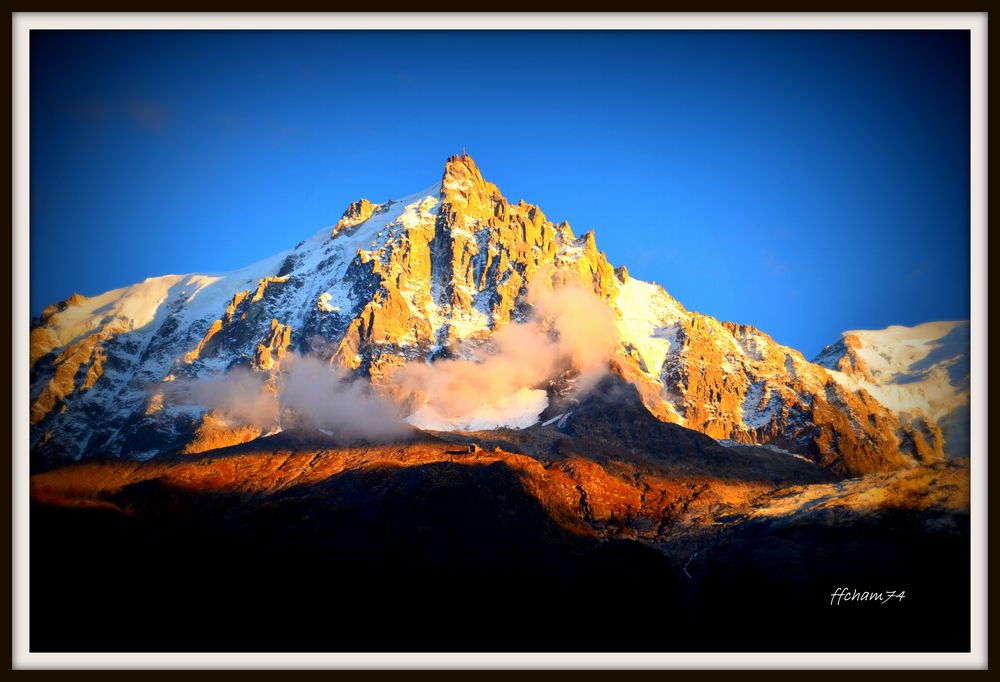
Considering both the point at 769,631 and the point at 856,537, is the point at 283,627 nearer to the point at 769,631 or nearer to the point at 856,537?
the point at 769,631

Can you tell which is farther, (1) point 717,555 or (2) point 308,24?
(1) point 717,555

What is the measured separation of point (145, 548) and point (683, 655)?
135 m

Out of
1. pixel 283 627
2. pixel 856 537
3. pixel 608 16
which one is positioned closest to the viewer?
pixel 608 16

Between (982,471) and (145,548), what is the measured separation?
489ft

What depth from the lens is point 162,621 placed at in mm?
132500

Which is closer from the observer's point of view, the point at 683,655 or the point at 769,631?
the point at 683,655

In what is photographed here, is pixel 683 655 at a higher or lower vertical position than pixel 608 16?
lower
